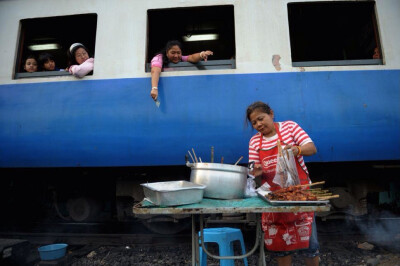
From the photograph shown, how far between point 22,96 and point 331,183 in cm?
452

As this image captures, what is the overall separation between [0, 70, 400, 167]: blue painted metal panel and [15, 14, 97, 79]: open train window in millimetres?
657

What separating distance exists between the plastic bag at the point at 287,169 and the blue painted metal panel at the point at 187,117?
3.76 ft

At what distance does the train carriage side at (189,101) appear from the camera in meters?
2.97

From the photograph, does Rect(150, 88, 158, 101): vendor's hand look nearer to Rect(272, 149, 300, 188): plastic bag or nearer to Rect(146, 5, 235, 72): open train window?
Rect(146, 5, 235, 72): open train window

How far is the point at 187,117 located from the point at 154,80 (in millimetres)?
628

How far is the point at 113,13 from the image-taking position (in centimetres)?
343

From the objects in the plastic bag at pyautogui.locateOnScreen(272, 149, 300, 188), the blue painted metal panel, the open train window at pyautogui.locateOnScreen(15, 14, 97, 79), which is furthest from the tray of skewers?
the open train window at pyautogui.locateOnScreen(15, 14, 97, 79)

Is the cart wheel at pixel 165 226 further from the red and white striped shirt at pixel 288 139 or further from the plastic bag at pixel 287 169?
the plastic bag at pixel 287 169

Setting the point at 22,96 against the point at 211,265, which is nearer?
the point at 211,265

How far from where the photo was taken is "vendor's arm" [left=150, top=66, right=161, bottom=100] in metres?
2.99

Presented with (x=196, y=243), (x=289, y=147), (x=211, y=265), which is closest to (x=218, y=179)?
(x=196, y=243)

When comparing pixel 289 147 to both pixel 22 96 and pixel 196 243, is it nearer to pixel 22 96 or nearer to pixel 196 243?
pixel 196 243

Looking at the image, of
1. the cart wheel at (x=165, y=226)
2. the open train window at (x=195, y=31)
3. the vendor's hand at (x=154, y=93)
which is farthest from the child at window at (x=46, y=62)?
the cart wheel at (x=165, y=226)

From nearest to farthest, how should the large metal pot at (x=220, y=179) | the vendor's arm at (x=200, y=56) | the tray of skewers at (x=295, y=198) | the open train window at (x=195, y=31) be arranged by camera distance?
the tray of skewers at (x=295, y=198)
the large metal pot at (x=220, y=179)
the vendor's arm at (x=200, y=56)
the open train window at (x=195, y=31)
